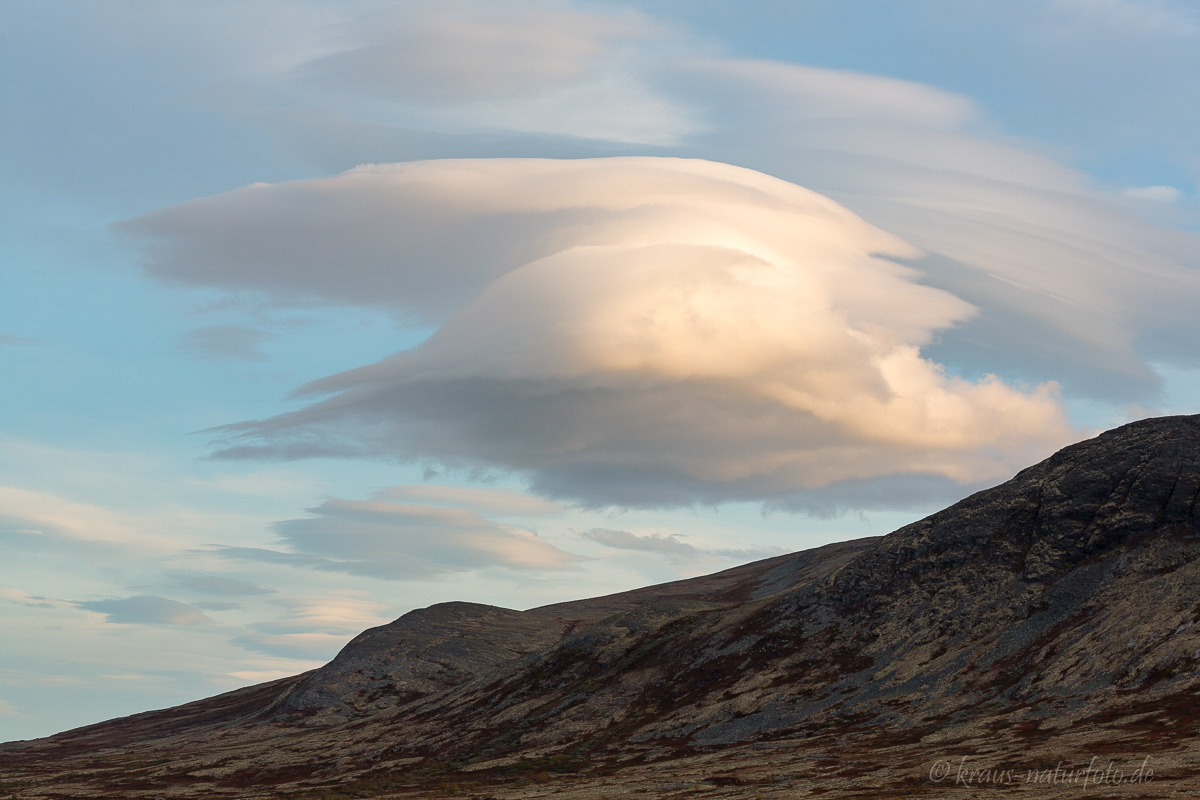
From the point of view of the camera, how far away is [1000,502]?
162250 mm

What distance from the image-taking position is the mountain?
9019 centimetres

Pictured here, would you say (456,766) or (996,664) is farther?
(456,766)

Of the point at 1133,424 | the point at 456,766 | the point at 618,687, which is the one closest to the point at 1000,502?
the point at 1133,424

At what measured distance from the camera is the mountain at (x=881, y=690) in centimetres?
9019

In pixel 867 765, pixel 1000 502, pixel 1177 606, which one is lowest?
pixel 867 765

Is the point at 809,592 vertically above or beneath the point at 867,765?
above

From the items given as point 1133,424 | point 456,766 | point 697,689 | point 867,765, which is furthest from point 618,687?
point 1133,424

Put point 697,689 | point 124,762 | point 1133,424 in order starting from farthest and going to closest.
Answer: point 124,762 < point 1133,424 < point 697,689

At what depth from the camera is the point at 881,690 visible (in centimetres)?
12812

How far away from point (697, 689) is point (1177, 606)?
66430mm

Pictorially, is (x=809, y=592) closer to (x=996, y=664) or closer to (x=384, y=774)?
(x=996, y=664)

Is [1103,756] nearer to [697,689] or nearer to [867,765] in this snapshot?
[867,765]

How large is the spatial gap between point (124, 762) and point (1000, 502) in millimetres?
165448

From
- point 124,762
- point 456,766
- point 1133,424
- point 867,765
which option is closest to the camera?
point 867,765
